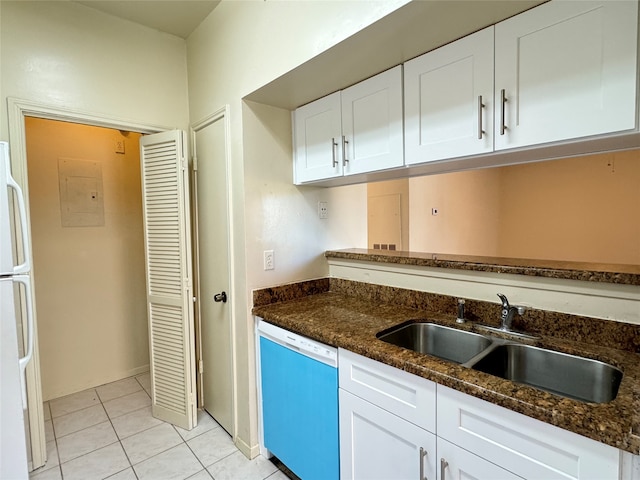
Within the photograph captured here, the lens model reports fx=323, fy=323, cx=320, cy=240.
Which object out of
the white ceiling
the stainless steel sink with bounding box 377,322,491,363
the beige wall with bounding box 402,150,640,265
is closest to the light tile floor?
the stainless steel sink with bounding box 377,322,491,363

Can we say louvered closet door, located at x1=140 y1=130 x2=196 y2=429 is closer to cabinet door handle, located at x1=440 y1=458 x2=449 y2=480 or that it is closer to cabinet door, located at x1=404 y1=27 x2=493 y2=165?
cabinet door, located at x1=404 y1=27 x2=493 y2=165

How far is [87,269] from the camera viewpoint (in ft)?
9.17

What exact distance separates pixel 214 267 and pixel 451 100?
1.73 meters

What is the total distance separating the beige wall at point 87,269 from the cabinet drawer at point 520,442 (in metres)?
2.93

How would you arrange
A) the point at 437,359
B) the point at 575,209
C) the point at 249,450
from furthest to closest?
the point at 575,209 → the point at 249,450 → the point at 437,359

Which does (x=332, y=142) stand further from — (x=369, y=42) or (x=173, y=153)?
(x=173, y=153)

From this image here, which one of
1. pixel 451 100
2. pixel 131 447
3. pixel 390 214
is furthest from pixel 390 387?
pixel 390 214

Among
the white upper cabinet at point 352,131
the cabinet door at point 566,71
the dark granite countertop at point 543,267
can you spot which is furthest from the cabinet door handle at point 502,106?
the dark granite countertop at point 543,267

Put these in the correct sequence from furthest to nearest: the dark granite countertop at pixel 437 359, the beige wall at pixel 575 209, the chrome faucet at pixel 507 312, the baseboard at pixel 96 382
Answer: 1. the beige wall at pixel 575 209
2. the baseboard at pixel 96 382
3. the chrome faucet at pixel 507 312
4. the dark granite countertop at pixel 437 359

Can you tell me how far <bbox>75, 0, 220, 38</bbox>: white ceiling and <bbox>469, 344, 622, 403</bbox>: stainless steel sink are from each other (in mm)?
2482

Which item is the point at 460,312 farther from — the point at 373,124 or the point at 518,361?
the point at 373,124

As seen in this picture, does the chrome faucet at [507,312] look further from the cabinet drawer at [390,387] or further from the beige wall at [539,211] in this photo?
the beige wall at [539,211]

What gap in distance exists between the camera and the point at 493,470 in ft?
3.21

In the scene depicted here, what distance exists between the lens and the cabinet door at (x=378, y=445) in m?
1.16
